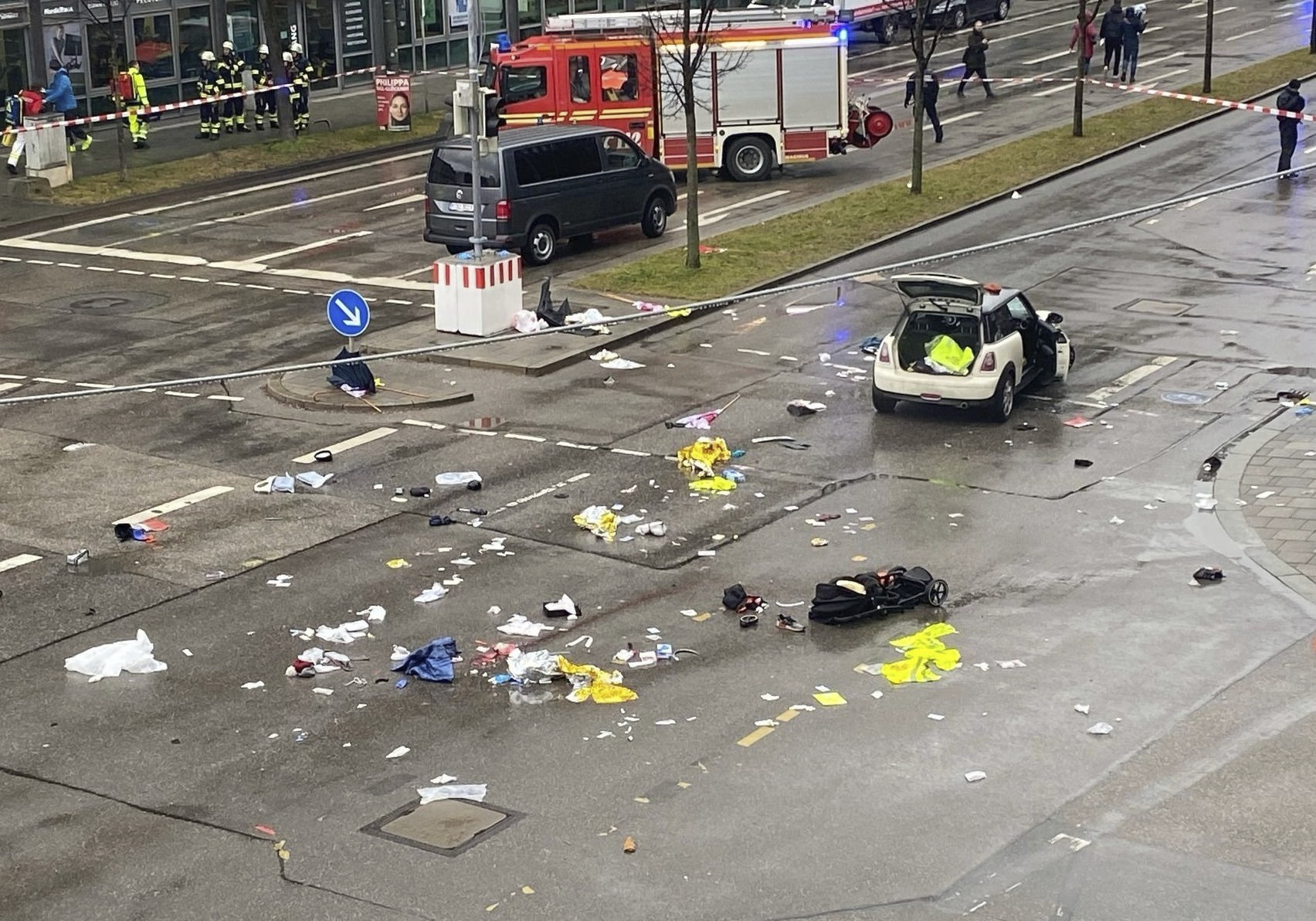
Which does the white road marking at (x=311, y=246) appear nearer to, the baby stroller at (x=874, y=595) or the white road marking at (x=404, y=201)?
the white road marking at (x=404, y=201)

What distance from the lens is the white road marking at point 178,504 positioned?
17.0 meters

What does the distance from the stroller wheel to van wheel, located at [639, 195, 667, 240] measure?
1610cm

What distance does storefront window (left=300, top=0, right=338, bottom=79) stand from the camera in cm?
4594

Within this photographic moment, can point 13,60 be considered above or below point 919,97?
above

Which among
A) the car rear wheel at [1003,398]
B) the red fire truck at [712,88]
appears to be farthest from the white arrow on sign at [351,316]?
the red fire truck at [712,88]

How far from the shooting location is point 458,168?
27.2 m

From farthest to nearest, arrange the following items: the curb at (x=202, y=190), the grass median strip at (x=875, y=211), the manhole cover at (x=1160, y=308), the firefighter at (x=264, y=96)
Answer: the firefighter at (x=264, y=96) → the curb at (x=202, y=190) → the grass median strip at (x=875, y=211) → the manhole cover at (x=1160, y=308)

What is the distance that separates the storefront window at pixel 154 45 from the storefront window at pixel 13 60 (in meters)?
2.99

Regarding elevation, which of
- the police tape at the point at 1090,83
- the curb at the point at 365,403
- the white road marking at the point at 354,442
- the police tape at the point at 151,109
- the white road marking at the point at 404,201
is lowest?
the white road marking at the point at 354,442

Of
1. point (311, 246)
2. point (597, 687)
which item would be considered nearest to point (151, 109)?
point (311, 246)

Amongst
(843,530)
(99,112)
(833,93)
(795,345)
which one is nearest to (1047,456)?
(843,530)

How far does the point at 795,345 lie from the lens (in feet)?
76.4

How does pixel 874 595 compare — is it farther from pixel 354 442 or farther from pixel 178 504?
pixel 354 442

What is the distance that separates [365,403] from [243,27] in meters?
26.2
